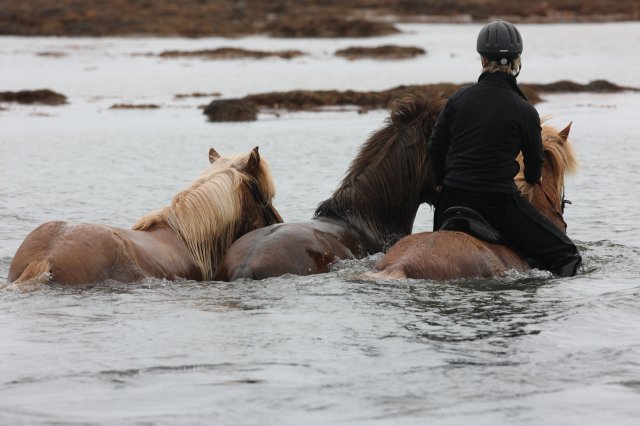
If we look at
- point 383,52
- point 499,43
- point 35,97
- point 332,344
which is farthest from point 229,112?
point 383,52

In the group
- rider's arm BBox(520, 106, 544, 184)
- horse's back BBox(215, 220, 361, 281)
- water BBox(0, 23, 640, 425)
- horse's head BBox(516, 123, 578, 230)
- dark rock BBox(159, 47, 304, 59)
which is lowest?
water BBox(0, 23, 640, 425)

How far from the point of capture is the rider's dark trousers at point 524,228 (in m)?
7.44

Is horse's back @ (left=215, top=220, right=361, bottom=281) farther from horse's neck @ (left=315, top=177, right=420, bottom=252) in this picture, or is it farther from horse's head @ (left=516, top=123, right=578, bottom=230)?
horse's head @ (left=516, top=123, right=578, bottom=230)

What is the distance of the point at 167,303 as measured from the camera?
6.71m

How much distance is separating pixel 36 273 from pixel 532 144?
3608 mm

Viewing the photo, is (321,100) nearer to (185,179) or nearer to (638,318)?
(185,179)

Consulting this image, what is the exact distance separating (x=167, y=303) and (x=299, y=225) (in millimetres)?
1337

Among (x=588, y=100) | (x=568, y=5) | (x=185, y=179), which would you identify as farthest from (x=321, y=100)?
(x=568, y=5)

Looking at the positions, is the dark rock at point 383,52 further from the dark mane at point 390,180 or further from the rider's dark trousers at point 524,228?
the rider's dark trousers at point 524,228

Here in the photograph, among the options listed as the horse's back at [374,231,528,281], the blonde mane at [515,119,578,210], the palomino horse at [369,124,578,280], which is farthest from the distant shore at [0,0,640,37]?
the horse's back at [374,231,528,281]

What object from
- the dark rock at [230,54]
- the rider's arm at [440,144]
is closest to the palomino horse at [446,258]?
the rider's arm at [440,144]

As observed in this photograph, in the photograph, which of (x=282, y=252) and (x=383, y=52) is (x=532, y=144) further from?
(x=383, y=52)

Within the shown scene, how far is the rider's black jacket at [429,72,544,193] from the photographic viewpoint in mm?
7375

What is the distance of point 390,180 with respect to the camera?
8.07m
